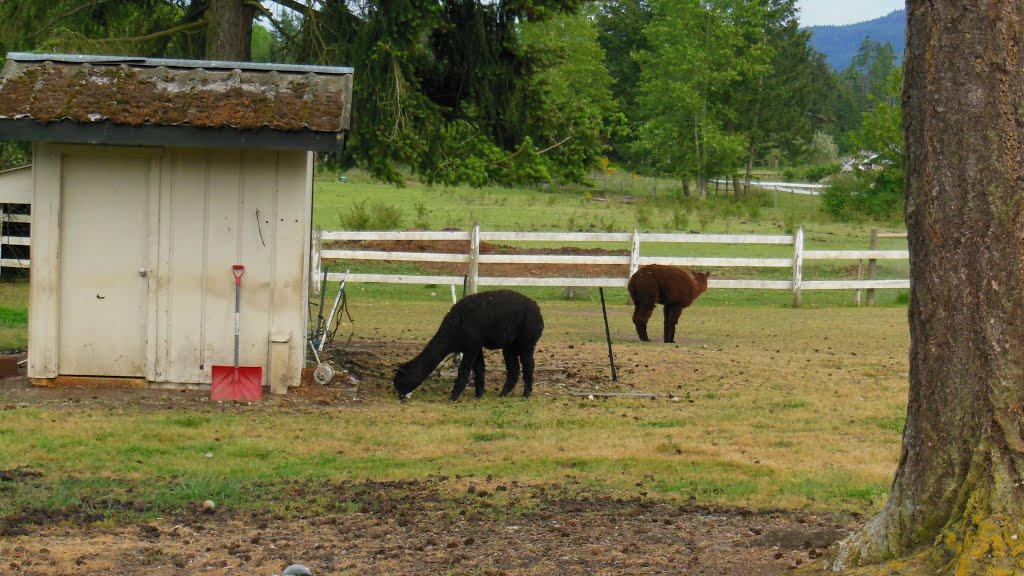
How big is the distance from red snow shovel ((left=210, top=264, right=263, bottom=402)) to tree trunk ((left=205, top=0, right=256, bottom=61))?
16.8 feet

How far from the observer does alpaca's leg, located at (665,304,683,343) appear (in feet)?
57.1

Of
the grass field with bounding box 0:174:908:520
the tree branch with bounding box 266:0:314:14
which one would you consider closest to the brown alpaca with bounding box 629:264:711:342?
the grass field with bounding box 0:174:908:520

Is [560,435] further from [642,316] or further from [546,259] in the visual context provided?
[546,259]

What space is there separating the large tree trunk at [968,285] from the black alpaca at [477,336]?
293 inches

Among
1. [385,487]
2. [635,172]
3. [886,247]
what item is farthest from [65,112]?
[635,172]

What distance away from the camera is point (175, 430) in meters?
10.3

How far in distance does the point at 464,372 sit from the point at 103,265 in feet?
12.9

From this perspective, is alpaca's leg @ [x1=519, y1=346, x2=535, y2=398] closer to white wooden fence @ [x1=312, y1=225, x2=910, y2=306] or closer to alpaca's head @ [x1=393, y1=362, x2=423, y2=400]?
alpaca's head @ [x1=393, y1=362, x2=423, y2=400]

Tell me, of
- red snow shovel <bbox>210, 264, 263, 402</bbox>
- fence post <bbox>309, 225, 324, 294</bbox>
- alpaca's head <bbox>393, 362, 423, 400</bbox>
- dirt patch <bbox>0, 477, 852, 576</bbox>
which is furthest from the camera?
fence post <bbox>309, 225, 324, 294</bbox>

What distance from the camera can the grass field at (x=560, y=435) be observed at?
8.41m

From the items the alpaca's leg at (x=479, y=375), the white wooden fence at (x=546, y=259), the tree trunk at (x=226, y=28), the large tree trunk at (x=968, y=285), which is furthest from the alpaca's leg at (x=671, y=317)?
the large tree trunk at (x=968, y=285)

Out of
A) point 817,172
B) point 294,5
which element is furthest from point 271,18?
point 817,172

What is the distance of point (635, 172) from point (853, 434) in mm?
59732

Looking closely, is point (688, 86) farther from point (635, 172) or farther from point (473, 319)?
point (473, 319)
